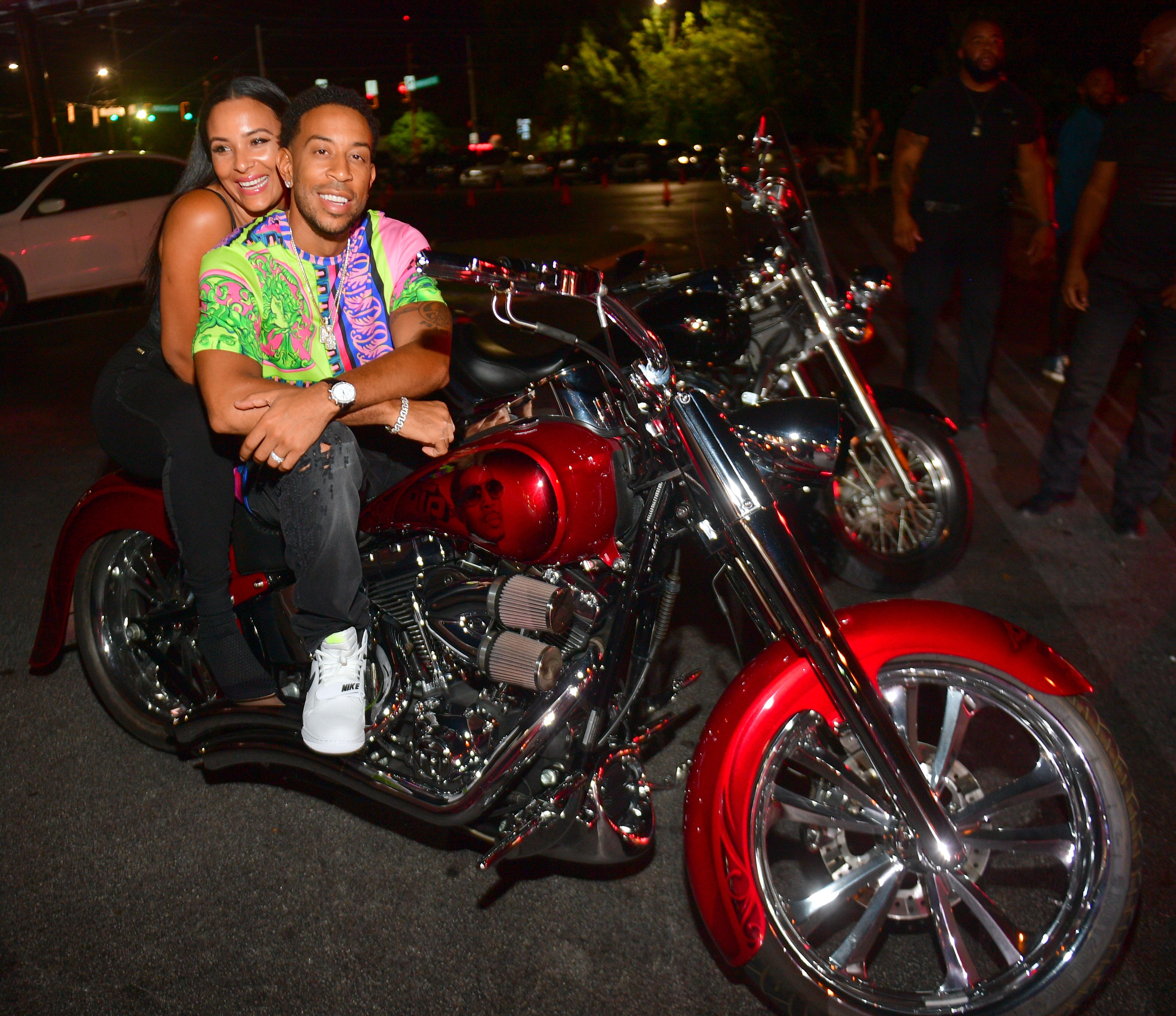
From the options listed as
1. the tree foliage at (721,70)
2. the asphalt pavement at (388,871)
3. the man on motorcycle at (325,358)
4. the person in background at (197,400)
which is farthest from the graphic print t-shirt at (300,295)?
the tree foliage at (721,70)

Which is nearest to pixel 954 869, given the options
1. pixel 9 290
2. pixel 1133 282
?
pixel 1133 282

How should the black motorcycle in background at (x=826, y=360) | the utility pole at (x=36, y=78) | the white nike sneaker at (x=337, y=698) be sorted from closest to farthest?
the white nike sneaker at (x=337, y=698), the black motorcycle in background at (x=826, y=360), the utility pole at (x=36, y=78)

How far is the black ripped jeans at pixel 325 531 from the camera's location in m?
2.40

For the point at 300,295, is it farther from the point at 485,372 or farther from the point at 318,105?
the point at 485,372

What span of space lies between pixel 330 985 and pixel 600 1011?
68cm

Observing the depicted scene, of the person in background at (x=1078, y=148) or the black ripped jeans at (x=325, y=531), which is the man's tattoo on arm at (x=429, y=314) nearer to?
the black ripped jeans at (x=325, y=531)

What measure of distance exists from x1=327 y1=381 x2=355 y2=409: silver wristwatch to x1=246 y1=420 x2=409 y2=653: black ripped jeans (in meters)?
0.16

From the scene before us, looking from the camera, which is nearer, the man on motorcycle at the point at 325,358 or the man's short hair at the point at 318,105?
the man on motorcycle at the point at 325,358

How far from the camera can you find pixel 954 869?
205 centimetres

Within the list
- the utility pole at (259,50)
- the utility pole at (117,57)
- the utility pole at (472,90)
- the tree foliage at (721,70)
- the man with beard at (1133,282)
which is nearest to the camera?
the man with beard at (1133,282)

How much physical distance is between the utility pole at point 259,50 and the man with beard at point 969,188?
144 feet

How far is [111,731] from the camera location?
11.7 feet

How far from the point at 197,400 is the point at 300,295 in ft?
1.93

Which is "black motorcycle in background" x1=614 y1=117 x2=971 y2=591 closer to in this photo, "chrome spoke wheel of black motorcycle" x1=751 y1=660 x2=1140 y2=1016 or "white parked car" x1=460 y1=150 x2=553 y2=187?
"chrome spoke wheel of black motorcycle" x1=751 y1=660 x2=1140 y2=1016
